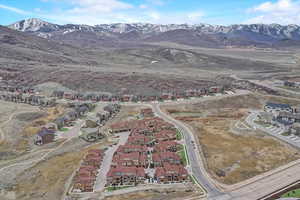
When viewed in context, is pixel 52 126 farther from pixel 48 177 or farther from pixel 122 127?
pixel 48 177

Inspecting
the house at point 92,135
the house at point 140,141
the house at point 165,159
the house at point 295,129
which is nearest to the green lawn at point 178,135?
the house at point 140,141

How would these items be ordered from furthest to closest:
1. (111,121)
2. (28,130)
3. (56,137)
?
(111,121), (28,130), (56,137)

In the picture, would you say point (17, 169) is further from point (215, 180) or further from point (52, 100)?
point (52, 100)

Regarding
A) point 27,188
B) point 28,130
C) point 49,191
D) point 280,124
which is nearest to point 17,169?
point 27,188

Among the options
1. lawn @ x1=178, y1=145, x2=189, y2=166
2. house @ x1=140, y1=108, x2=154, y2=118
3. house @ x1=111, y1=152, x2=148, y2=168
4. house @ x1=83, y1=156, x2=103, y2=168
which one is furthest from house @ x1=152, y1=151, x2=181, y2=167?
house @ x1=140, y1=108, x2=154, y2=118

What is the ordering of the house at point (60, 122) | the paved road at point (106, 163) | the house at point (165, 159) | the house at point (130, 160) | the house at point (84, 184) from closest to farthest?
the house at point (84, 184)
the paved road at point (106, 163)
the house at point (130, 160)
the house at point (165, 159)
the house at point (60, 122)

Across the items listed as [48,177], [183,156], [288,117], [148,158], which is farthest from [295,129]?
[48,177]

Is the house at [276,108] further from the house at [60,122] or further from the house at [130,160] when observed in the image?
the house at [60,122]
